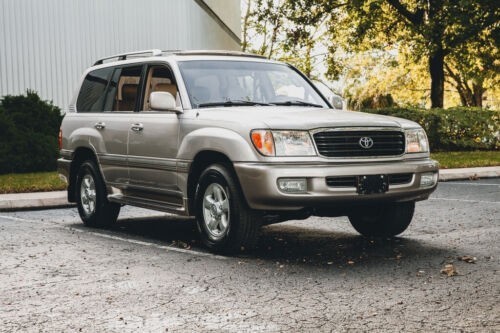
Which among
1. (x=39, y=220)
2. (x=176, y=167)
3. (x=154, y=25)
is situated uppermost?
(x=154, y=25)

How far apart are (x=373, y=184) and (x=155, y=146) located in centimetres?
250

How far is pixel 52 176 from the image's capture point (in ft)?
54.7

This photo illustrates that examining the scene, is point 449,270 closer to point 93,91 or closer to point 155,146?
point 155,146

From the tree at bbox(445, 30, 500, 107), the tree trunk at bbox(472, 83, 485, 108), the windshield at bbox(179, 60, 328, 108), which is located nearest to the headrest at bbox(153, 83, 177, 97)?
the windshield at bbox(179, 60, 328, 108)

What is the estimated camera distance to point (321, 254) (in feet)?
25.2

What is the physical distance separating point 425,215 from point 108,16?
14.9 m

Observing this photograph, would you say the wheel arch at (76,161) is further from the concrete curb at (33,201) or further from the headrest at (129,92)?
the concrete curb at (33,201)

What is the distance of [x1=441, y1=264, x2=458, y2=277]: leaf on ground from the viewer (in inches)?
254

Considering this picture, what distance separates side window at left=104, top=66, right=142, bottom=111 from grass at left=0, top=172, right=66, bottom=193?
16.5 feet

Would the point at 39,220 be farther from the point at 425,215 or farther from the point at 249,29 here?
the point at 249,29

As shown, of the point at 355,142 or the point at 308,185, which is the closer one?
the point at 308,185

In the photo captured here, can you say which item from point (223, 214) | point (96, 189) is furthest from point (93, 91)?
point (223, 214)

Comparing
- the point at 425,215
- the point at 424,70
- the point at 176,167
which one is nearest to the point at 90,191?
the point at 176,167

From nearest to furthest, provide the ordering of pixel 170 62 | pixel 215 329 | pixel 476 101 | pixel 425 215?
pixel 215 329 → pixel 170 62 → pixel 425 215 → pixel 476 101
